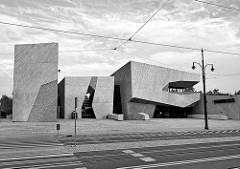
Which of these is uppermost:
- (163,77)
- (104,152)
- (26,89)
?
(163,77)

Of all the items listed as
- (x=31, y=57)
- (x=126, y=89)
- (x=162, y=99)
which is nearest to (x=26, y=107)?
(x=31, y=57)

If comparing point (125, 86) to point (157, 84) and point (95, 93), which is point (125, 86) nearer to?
point (95, 93)

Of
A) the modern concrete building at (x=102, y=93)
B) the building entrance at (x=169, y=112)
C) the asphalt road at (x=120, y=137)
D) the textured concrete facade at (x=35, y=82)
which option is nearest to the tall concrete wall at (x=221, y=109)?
the modern concrete building at (x=102, y=93)

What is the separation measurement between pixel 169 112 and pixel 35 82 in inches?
1170

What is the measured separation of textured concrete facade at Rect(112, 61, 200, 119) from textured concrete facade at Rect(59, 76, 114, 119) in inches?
141

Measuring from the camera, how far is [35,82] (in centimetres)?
3469

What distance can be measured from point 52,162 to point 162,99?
121ft

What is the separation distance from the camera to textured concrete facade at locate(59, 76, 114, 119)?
42.9 m

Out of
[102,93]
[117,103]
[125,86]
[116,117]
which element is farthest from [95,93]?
[116,117]

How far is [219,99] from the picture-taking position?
148 feet

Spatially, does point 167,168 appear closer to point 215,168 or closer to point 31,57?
point 215,168

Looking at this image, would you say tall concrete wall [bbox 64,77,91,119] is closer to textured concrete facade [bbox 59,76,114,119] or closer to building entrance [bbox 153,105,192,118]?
textured concrete facade [bbox 59,76,114,119]

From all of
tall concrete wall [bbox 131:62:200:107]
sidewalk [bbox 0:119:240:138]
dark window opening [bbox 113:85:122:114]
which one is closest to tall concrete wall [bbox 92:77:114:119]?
dark window opening [bbox 113:85:122:114]

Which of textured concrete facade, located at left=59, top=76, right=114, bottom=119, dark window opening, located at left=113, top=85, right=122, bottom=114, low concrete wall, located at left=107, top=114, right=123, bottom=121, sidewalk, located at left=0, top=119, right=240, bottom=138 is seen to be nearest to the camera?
sidewalk, located at left=0, top=119, right=240, bottom=138
